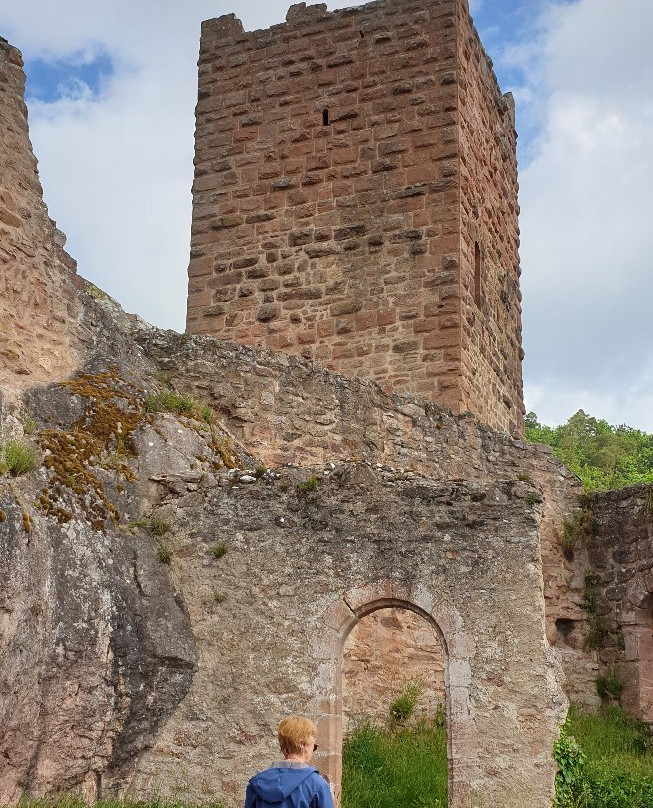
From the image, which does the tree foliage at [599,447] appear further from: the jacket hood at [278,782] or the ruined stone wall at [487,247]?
the jacket hood at [278,782]

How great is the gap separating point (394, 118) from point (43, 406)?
8001 mm

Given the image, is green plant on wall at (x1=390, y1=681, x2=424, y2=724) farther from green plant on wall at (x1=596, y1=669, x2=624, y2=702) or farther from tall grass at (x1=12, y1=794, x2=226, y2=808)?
tall grass at (x1=12, y1=794, x2=226, y2=808)

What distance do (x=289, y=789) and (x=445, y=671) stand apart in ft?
11.3

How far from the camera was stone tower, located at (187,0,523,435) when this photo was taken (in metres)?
14.8

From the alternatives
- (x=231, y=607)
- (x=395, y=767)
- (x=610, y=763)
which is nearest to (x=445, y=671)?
(x=395, y=767)

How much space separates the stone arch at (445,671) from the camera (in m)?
8.45

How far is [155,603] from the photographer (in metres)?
9.04

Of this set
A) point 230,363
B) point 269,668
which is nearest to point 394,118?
point 230,363

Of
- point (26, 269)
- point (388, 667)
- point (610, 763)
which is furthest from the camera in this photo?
point (388, 667)

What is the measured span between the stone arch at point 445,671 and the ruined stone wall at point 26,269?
3182 mm

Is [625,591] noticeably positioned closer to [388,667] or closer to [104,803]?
[388,667]

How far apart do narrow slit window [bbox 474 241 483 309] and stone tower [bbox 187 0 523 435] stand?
31 millimetres

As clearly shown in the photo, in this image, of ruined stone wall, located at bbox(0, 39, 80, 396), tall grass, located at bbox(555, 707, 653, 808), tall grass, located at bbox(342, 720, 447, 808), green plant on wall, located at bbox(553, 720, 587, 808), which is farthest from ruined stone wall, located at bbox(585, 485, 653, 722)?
ruined stone wall, located at bbox(0, 39, 80, 396)

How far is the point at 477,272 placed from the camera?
1575 centimetres
